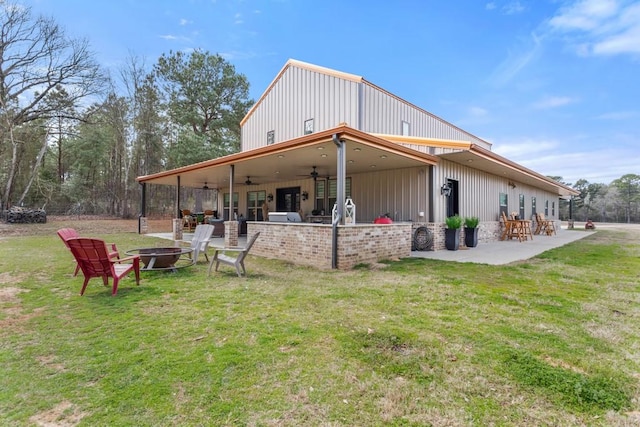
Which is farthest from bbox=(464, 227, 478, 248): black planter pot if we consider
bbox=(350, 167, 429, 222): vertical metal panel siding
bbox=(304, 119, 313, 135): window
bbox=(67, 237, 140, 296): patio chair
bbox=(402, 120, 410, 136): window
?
bbox=(67, 237, 140, 296): patio chair

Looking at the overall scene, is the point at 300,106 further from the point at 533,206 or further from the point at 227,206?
the point at 533,206

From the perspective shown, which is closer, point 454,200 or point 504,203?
point 454,200

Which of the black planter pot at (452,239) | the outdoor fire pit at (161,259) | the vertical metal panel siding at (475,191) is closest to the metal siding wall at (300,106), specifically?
the vertical metal panel siding at (475,191)

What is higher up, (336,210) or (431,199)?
(431,199)

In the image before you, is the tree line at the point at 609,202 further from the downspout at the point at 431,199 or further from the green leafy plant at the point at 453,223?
the downspout at the point at 431,199

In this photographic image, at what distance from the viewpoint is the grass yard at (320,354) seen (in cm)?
191

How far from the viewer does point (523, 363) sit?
2.45 metres

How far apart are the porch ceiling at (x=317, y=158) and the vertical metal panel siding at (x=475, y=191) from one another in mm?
1055

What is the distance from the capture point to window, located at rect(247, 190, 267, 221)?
1553cm

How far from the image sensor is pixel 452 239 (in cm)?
927

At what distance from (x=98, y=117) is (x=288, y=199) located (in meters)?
17.7

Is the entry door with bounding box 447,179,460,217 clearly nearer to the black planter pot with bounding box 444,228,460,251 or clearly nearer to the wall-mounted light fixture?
the wall-mounted light fixture

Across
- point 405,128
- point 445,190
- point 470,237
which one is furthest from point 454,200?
point 405,128

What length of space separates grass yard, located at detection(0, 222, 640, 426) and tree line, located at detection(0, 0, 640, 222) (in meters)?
17.6
